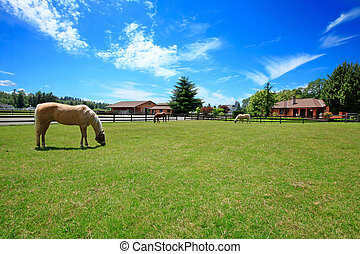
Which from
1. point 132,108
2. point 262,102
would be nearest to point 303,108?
point 262,102

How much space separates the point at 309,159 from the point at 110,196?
19.4 feet

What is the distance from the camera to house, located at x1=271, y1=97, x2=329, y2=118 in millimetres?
43250

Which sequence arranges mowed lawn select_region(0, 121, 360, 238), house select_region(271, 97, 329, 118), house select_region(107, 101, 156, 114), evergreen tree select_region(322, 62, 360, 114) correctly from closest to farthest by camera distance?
mowed lawn select_region(0, 121, 360, 238) → evergreen tree select_region(322, 62, 360, 114) → house select_region(271, 97, 329, 118) → house select_region(107, 101, 156, 114)

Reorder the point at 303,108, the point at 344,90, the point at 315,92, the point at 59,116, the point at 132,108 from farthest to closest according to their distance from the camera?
1. the point at 315,92
2. the point at 132,108
3. the point at 303,108
4. the point at 344,90
5. the point at 59,116

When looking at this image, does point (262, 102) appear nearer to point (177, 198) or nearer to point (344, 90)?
point (344, 90)

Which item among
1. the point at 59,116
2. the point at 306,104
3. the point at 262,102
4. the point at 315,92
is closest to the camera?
the point at 59,116

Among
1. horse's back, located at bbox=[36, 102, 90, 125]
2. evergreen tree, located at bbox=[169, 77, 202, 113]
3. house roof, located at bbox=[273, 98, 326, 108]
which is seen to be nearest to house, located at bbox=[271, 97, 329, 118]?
house roof, located at bbox=[273, 98, 326, 108]

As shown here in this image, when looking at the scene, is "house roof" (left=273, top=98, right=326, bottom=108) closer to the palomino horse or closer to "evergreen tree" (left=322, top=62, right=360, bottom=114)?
"evergreen tree" (left=322, top=62, right=360, bottom=114)

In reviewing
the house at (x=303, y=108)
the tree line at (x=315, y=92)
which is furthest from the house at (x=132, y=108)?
the house at (x=303, y=108)

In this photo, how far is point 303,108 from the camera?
45.6 meters
